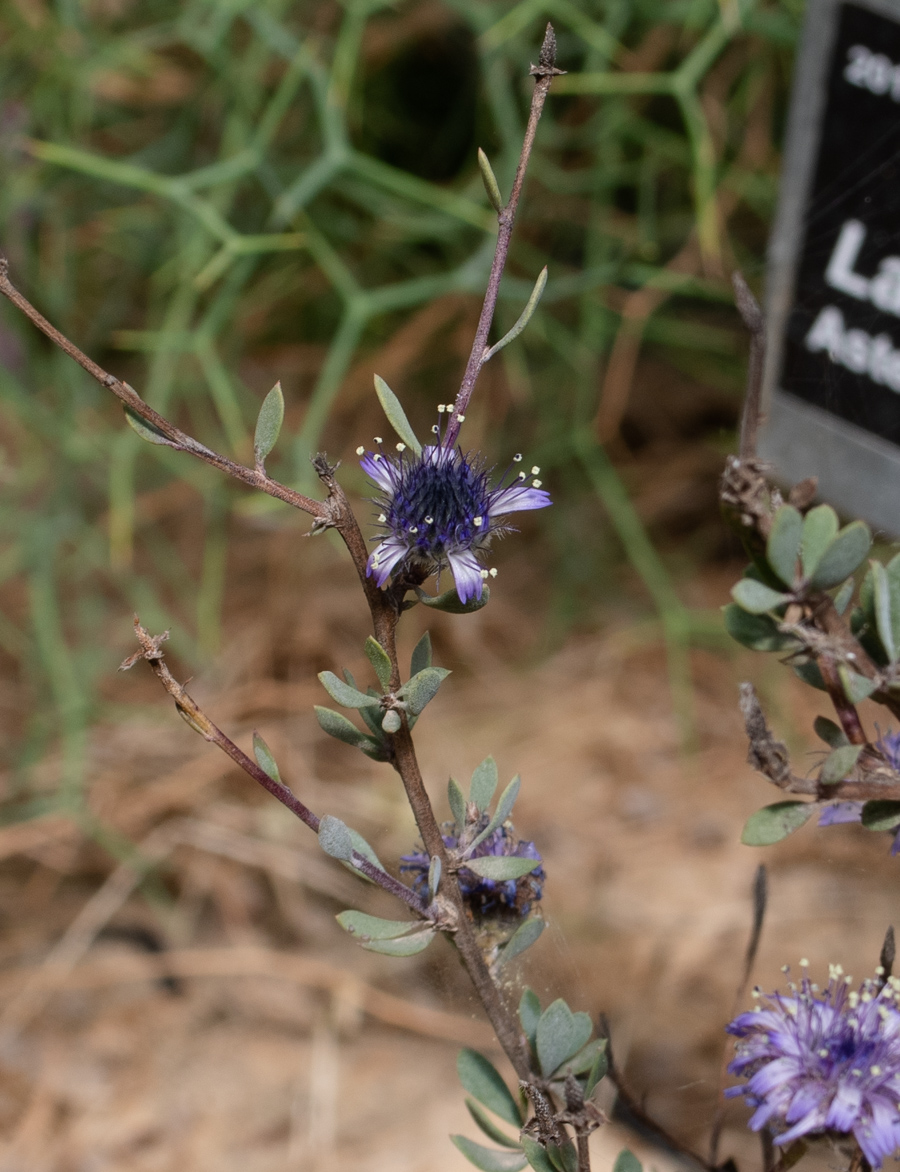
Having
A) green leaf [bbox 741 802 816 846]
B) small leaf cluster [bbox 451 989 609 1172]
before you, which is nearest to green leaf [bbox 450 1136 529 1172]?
small leaf cluster [bbox 451 989 609 1172]

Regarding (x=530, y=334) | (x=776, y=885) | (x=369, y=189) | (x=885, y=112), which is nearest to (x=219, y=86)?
(x=369, y=189)

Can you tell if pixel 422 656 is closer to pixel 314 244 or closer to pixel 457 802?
A: pixel 457 802

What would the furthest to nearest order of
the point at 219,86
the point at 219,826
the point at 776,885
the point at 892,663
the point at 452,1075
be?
the point at 219,86 < the point at 219,826 < the point at 452,1075 < the point at 776,885 < the point at 892,663

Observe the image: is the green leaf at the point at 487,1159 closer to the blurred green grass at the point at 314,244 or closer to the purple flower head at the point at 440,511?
the purple flower head at the point at 440,511

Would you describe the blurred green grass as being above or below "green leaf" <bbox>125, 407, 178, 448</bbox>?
above

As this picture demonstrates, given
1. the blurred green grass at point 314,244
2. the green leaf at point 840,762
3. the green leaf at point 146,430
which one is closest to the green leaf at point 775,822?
the green leaf at point 840,762

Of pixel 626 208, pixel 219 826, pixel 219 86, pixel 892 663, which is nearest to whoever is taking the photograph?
pixel 892 663

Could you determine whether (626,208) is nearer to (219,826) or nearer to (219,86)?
(219,86)

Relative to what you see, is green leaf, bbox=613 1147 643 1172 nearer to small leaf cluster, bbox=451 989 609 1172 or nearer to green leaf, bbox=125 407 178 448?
small leaf cluster, bbox=451 989 609 1172

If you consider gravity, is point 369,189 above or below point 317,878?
above
